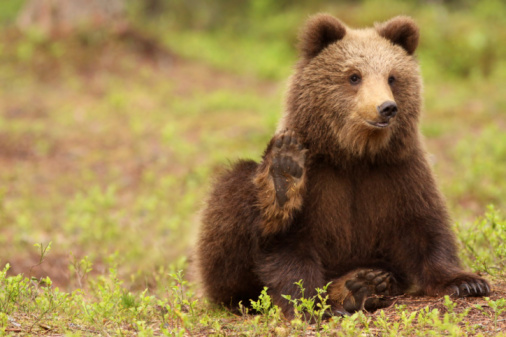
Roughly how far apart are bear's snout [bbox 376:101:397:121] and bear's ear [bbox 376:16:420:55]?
873mm

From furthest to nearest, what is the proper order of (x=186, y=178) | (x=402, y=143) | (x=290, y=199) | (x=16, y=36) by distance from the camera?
1. (x=16, y=36)
2. (x=186, y=178)
3. (x=402, y=143)
4. (x=290, y=199)

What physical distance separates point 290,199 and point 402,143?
906mm

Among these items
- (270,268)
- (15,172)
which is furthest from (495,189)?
(15,172)

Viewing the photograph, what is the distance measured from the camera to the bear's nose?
4.25 m

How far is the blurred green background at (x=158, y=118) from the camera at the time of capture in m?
7.97

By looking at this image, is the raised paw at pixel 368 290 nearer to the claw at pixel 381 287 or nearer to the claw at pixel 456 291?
the claw at pixel 381 287

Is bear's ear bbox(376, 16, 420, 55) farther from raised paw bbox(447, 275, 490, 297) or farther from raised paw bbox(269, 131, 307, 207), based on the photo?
raised paw bbox(447, 275, 490, 297)

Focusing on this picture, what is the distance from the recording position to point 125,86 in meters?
14.4

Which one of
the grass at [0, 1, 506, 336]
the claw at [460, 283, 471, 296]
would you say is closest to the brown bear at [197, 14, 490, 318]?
the claw at [460, 283, 471, 296]

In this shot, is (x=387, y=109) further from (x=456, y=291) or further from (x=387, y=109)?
(x=456, y=291)

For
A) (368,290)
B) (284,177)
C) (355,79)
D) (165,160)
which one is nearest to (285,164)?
(284,177)

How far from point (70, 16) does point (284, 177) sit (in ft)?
42.7

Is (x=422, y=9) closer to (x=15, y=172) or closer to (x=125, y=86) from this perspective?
(x=125, y=86)

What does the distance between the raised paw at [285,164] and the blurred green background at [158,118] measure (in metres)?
0.81
